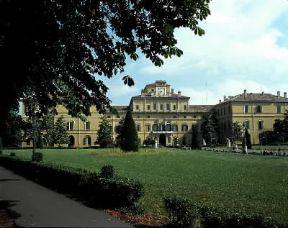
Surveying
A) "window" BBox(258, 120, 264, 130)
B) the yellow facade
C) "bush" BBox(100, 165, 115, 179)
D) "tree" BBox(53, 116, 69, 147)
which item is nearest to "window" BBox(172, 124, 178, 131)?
the yellow facade

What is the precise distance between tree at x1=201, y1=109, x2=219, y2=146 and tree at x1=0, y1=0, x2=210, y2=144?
86614mm

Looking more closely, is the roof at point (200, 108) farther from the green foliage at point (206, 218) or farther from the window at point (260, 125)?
the green foliage at point (206, 218)

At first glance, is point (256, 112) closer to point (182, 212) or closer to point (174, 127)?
point (174, 127)

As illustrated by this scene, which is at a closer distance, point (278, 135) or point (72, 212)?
point (72, 212)

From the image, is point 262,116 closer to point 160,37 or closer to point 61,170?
point 61,170

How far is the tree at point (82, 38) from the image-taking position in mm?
8320

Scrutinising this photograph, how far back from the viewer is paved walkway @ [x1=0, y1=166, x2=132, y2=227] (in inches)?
408

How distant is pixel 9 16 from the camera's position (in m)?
9.02

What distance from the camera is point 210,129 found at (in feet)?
330

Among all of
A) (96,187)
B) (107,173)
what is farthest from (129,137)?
(96,187)

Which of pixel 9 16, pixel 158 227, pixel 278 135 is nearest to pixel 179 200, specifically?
pixel 158 227

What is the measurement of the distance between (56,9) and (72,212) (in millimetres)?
4984

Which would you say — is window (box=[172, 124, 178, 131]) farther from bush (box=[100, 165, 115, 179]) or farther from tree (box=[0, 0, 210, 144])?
tree (box=[0, 0, 210, 144])

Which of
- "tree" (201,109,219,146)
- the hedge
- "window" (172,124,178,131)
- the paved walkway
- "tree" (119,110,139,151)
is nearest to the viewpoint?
the paved walkway
